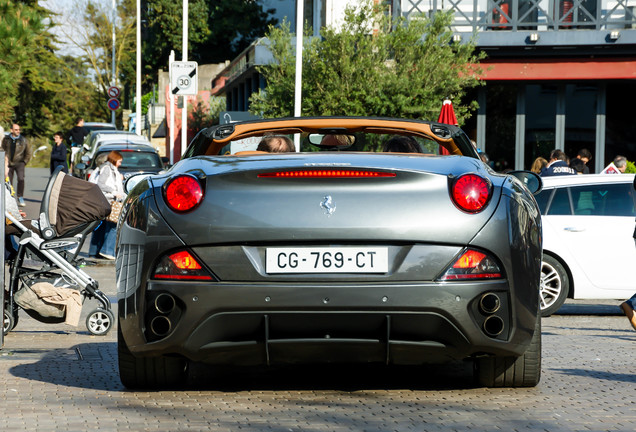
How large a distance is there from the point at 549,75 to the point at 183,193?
23492mm

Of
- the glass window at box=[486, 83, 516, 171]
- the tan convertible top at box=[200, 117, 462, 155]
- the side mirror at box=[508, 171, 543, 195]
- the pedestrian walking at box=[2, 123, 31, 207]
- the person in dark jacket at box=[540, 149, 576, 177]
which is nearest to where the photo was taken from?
the tan convertible top at box=[200, 117, 462, 155]

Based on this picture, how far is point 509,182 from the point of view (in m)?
5.54

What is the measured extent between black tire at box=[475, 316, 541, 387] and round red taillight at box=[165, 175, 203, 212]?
1.68 meters

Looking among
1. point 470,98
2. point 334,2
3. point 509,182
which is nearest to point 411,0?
point 470,98

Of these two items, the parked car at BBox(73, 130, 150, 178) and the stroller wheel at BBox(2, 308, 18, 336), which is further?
the parked car at BBox(73, 130, 150, 178)

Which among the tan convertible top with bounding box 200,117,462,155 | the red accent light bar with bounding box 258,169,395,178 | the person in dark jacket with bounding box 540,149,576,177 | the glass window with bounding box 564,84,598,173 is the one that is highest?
the glass window with bounding box 564,84,598,173

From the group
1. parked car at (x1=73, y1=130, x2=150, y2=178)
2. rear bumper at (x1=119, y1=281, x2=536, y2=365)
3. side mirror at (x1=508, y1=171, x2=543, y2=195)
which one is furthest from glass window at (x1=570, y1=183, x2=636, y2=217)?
parked car at (x1=73, y1=130, x2=150, y2=178)

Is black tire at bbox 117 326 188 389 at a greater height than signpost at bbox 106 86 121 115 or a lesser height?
lesser

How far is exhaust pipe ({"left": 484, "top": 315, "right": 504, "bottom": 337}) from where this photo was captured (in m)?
5.22

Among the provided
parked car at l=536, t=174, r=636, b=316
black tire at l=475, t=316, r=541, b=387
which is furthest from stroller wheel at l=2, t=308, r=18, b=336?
parked car at l=536, t=174, r=636, b=316

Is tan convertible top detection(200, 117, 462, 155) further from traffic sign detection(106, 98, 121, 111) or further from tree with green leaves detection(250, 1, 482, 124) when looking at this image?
traffic sign detection(106, 98, 121, 111)

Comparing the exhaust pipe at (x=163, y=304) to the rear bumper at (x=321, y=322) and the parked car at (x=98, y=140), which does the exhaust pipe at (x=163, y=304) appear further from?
the parked car at (x=98, y=140)

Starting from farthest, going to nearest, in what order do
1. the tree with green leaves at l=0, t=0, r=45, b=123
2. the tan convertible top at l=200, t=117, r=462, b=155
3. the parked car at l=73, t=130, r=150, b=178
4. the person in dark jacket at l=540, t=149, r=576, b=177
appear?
the tree with green leaves at l=0, t=0, r=45, b=123 < the parked car at l=73, t=130, r=150, b=178 < the person in dark jacket at l=540, t=149, r=576, b=177 < the tan convertible top at l=200, t=117, r=462, b=155

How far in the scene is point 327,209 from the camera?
5145mm
